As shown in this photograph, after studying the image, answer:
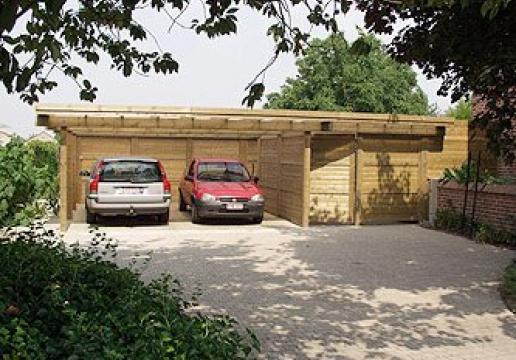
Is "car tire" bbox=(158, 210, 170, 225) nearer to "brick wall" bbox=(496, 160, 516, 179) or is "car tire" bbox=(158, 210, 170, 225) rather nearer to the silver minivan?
the silver minivan

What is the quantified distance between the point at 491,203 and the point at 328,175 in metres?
4.20

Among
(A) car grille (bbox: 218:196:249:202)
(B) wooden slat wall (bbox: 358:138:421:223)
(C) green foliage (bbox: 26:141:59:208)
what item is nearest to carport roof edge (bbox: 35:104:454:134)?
(B) wooden slat wall (bbox: 358:138:421:223)

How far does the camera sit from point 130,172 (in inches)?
544

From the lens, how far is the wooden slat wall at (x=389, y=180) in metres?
15.3

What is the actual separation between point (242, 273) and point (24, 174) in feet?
20.0

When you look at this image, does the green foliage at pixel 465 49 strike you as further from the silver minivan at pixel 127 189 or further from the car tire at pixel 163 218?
the car tire at pixel 163 218

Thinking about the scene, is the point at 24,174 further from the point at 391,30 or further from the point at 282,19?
the point at 282,19

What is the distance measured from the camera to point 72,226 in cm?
1373

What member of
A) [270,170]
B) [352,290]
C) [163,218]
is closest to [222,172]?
[163,218]

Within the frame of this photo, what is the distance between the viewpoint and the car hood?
47.5 feet

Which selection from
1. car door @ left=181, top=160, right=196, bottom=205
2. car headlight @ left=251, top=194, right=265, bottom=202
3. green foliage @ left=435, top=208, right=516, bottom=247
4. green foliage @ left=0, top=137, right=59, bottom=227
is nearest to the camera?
green foliage @ left=435, top=208, right=516, bottom=247

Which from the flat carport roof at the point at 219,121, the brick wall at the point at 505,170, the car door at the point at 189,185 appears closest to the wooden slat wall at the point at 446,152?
the flat carport roof at the point at 219,121

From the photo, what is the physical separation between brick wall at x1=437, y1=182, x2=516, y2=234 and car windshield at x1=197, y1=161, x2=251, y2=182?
201 inches

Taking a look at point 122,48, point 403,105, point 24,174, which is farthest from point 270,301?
point 403,105
